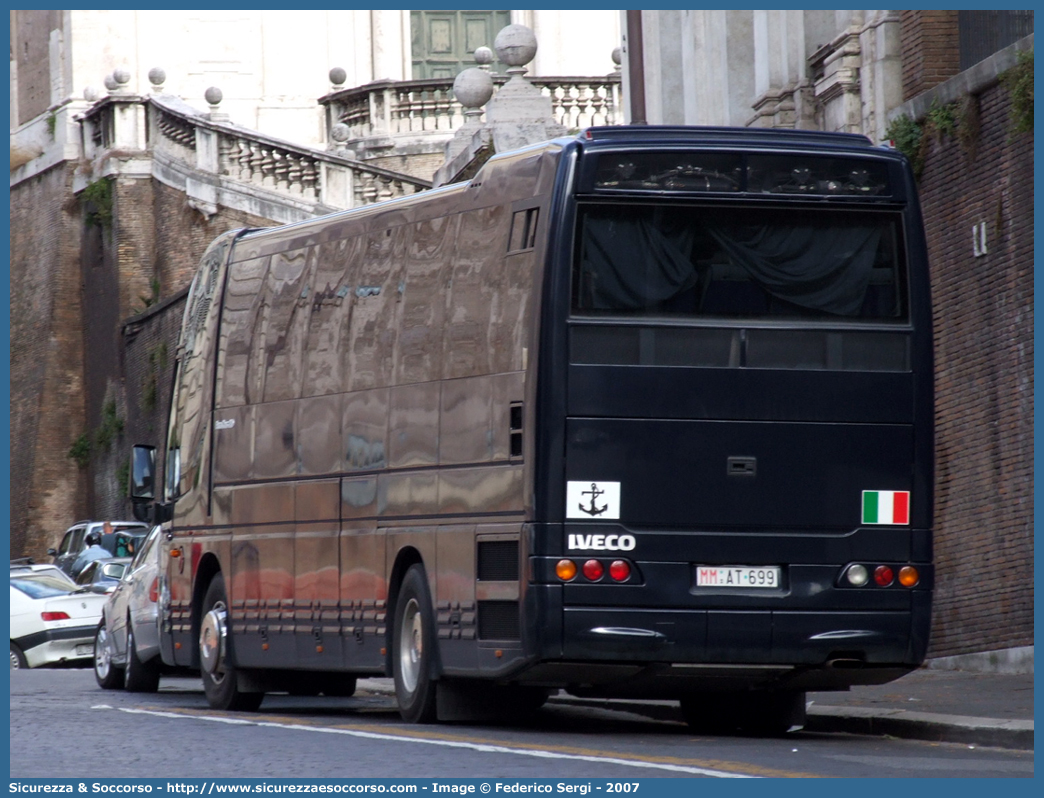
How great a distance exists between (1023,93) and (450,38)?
3593 cm

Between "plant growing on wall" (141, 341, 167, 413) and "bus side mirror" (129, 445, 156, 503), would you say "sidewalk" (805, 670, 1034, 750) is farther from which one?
"plant growing on wall" (141, 341, 167, 413)

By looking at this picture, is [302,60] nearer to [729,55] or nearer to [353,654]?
[729,55]

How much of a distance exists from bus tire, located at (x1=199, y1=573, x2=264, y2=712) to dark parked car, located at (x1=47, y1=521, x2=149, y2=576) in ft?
58.9

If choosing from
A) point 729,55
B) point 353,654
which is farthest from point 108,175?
point 353,654

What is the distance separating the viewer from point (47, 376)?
48.0 meters

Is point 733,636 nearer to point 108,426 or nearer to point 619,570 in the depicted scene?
point 619,570

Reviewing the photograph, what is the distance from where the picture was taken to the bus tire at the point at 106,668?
69.2 feet

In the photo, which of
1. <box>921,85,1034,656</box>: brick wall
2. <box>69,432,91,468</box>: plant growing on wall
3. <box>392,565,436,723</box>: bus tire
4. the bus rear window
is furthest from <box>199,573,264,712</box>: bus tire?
<box>69,432,91,468</box>: plant growing on wall

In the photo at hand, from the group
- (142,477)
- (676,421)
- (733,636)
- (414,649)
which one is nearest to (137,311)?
(142,477)

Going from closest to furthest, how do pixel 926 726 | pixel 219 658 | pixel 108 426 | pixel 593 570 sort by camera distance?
1. pixel 593 570
2. pixel 926 726
3. pixel 219 658
4. pixel 108 426

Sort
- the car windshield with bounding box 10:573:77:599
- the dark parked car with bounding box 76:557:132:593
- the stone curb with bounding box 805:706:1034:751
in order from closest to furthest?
1. the stone curb with bounding box 805:706:1034:751
2. the car windshield with bounding box 10:573:77:599
3. the dark parked car with bounding box 76:557:132:593

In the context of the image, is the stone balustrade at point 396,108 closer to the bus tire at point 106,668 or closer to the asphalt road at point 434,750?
the bus tire at point 106,668

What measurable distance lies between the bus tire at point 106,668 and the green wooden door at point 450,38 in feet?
105

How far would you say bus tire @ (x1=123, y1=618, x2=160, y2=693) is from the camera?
20438mm
